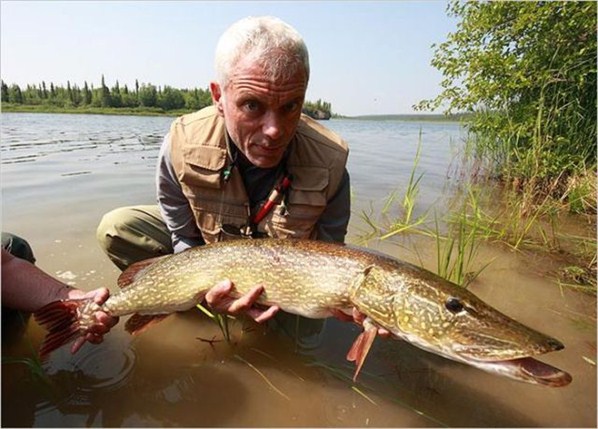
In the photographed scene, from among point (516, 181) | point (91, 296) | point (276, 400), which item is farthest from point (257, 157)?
point (516, 181)

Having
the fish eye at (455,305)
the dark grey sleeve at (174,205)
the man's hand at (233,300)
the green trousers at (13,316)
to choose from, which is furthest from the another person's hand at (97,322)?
the fish eye at (455,305)

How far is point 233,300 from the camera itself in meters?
2.06

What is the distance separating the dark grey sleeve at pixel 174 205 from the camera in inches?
98.5

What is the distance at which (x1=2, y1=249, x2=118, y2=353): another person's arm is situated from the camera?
2.04 meters

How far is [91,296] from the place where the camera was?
6.66 ft

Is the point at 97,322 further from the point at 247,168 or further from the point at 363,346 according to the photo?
the point at 363,346

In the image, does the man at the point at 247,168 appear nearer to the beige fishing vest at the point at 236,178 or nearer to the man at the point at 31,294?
the beige fishing vest at the point at 236,178

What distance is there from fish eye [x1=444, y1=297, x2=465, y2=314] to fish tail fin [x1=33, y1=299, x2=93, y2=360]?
5.66 ft

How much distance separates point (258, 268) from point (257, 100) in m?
0.83

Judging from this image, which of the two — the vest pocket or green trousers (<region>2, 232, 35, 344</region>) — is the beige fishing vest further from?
green trousers (<region>2, 232, 35, 344</region>)

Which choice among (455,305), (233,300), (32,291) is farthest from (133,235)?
(455,305)

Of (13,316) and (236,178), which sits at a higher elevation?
(236,178)

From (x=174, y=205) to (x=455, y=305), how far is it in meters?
1.81

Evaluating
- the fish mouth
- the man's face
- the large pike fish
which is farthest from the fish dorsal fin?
the fish mouth
